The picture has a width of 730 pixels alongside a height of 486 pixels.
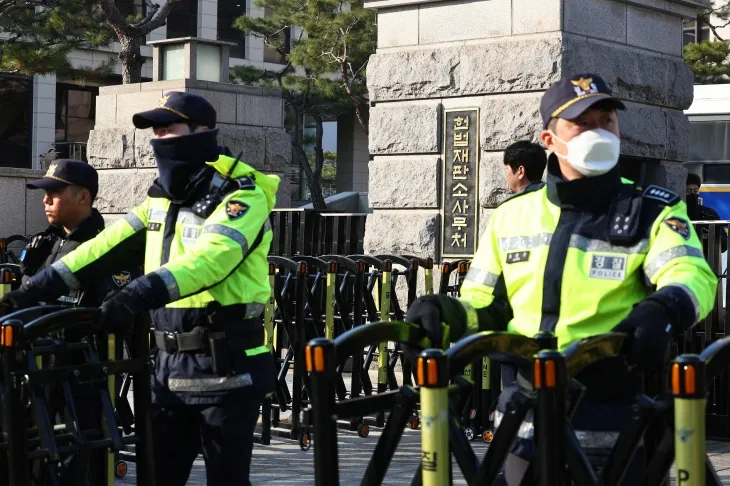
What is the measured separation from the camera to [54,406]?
523 centimetres

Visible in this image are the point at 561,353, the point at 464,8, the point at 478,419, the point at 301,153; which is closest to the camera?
the point at 561,353

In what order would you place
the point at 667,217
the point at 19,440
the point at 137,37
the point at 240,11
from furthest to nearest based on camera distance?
the point at 240,11 < the point at 137,37 < the point at 19,440 < the point at 667,217

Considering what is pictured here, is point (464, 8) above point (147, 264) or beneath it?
above

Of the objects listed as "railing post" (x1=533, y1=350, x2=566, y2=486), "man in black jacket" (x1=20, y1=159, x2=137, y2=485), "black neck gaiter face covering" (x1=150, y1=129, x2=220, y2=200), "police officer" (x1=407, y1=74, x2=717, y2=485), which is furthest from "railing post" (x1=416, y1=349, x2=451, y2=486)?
"man in black jacket" (x1=20, y1=159, x2=137, y2=485)

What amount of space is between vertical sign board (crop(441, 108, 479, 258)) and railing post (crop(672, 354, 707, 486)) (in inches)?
297

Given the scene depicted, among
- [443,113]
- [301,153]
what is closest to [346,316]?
[443,113]

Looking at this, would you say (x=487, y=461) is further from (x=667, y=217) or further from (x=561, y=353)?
(x=667, y=217)

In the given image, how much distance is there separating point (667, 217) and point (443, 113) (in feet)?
23.8

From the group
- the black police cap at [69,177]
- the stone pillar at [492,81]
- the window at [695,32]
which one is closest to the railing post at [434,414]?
the black police cap at [69,177]

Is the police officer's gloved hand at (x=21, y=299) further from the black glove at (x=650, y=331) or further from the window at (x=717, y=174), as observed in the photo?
the window at (x=717, y=174)

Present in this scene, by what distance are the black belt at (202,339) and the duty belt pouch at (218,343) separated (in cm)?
3

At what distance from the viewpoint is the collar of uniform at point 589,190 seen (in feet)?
13.3

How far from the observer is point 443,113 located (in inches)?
439

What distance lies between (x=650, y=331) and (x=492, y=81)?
737 centimetres
